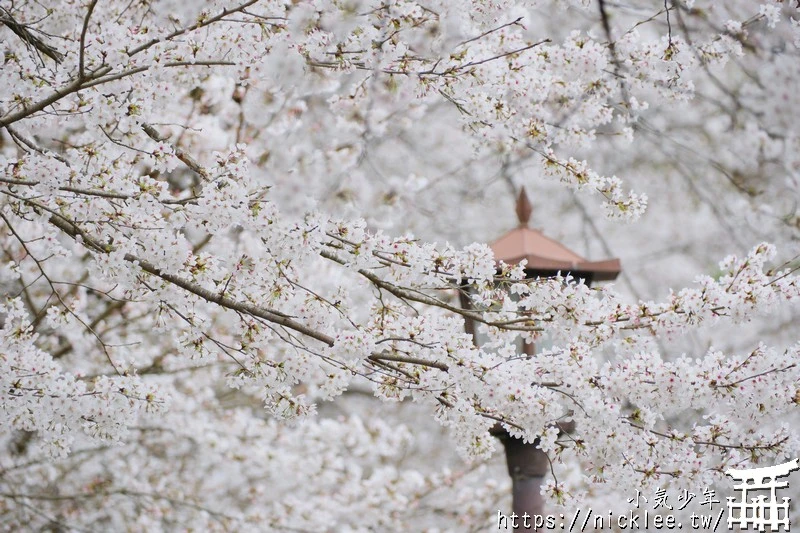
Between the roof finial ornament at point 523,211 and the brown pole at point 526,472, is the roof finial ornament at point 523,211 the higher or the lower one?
the higher one

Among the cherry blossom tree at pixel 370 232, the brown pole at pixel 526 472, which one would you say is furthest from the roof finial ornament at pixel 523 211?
the brown pole at pixel 526 472

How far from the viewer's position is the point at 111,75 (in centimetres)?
247

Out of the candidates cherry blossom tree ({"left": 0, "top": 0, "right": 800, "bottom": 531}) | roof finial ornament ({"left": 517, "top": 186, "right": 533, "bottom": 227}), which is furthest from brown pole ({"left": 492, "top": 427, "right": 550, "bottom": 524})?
roof finial ornament ({"left": 517, "top": 186, "right": 533, "bottom": 227})

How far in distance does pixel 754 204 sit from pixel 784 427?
6.37ft

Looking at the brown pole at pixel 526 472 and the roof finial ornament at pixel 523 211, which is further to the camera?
the roof finial ornament at pixel 523 211

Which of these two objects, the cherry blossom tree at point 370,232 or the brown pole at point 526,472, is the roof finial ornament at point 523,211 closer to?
the cherry blossom tree at point 370,232

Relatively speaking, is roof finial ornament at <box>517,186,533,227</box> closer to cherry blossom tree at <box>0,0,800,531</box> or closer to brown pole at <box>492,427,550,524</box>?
cherry blossom tree at <box>0,0,800,531</box>

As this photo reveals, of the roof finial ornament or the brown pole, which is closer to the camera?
the brown pole

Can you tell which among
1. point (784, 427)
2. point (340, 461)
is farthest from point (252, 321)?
point (340, 461)

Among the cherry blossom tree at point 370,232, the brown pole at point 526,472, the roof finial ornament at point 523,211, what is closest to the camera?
the cherry blossom tree at point 370,232

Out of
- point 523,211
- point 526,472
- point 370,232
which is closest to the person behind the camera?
point 370,232

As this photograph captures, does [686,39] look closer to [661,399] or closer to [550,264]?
[550,264]

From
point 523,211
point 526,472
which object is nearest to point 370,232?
point 523,211

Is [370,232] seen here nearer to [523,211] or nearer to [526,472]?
[523,211]
